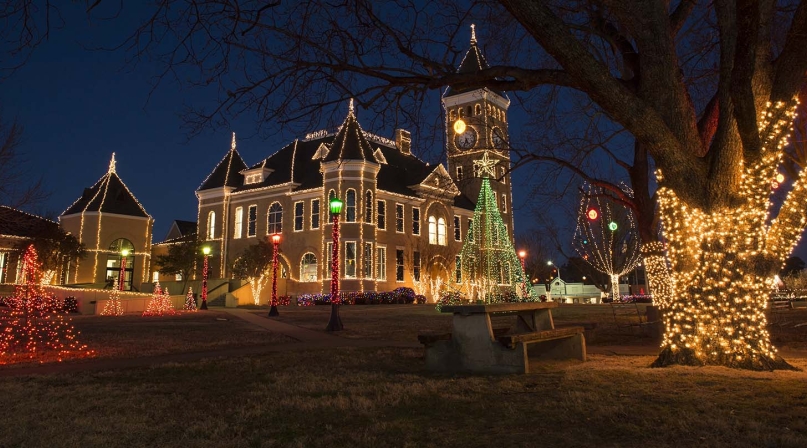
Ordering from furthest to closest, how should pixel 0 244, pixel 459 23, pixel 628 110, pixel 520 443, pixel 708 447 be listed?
pixel 0 244, pixel 459 23, pixel 628 110, pixel 520 443, pixel 708 447

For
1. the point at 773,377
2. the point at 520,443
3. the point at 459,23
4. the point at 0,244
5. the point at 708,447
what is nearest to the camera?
the point at 708,447

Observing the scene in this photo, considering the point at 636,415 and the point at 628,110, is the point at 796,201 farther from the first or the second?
the point at 636,415

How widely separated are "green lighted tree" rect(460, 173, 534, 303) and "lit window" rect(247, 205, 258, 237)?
26.3m

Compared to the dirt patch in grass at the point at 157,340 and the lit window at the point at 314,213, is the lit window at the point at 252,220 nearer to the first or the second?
the lit window at the point at 314,213

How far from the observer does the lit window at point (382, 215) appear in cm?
4584

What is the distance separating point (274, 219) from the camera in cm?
4775

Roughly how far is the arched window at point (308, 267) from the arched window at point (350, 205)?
183 inches

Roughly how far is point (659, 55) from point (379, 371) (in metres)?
5.99

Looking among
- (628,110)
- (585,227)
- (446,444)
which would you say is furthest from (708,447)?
(585,227)

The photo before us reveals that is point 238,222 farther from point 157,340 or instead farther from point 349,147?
point 157,340

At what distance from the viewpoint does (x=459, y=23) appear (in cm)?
990

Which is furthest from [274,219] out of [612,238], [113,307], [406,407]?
[406,407]

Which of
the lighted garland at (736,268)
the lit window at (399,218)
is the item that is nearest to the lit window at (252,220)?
the lit window at (399,218)

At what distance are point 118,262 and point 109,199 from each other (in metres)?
5.80
